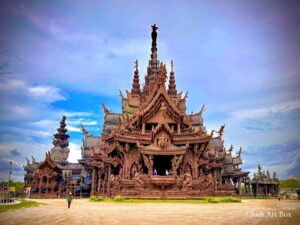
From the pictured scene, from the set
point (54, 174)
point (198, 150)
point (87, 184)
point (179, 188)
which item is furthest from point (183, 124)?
point (54, 174)

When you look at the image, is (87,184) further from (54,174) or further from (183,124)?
(183,124)

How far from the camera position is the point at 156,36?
5072 cm

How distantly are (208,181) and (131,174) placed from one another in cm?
780

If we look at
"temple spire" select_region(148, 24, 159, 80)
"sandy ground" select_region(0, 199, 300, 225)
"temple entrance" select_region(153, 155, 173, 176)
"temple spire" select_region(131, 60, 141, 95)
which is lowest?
"sandy ground" select_region(0, 199, 300, 225)

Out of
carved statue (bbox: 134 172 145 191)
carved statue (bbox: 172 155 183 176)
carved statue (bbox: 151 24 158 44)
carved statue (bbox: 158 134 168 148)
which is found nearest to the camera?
carved statue (bbox: 134 172 145 191)

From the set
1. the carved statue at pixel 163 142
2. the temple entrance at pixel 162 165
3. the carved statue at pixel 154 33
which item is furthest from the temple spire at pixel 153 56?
Answer: the carved statue at pixel 163 142

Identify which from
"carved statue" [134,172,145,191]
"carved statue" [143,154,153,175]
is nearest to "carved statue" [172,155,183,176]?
"carved statue" [143,154,153,175]

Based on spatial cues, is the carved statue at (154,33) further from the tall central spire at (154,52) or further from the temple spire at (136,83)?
the temple spire at (136,83)

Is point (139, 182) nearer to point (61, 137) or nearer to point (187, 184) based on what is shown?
point (187, 184)

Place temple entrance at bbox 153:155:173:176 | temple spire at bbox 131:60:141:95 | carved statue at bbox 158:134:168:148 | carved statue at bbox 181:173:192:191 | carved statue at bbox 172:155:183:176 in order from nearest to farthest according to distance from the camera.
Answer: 1. carved statue at bbox 181:173:192:191
2. carved statue at bbox 172:155:183:176
3. carved statue at bbox 158:134:168:148
4. temple entrance at bbox 153:155:173:176
5. temple spire at bbox 131:60:141:95

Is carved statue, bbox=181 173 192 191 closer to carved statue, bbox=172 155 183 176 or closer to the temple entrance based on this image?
carved statue, bbox=172 155 183 176

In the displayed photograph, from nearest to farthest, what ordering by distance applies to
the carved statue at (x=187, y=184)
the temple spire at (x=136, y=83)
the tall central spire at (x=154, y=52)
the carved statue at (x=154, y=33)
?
the carved statue at (x=187, y=184) → the temple spire at (x=136, y=83) → the tall central spire at (x=154, y=52) → the carved statue at (x=154, y=33)

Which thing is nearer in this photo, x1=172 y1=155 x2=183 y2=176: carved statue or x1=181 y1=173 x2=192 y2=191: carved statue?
x1=181 y1=173 x2=192 y2=191: carved statue

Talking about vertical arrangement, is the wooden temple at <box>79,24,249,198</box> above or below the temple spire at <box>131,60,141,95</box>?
below
